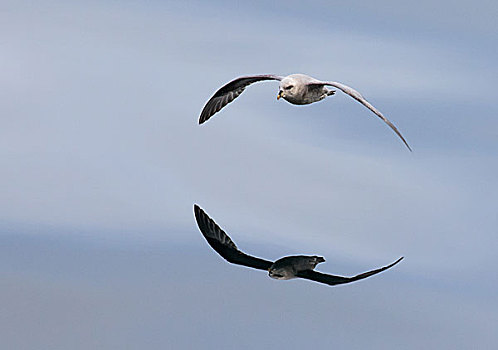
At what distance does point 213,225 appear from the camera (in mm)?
9625

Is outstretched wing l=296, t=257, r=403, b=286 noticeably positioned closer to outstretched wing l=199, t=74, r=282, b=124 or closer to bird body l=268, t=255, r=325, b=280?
bird body l=268, t=255, r=325, b=280

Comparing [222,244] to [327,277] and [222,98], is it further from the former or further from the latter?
[222,98]

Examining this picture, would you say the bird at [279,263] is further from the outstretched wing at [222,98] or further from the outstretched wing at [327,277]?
the outstretched wing at [222,98]

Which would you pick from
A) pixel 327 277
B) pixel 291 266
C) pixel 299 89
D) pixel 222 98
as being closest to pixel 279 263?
pixel 291 266

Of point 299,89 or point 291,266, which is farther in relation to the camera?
point 299,89

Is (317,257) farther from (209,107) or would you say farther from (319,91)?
(209,107)

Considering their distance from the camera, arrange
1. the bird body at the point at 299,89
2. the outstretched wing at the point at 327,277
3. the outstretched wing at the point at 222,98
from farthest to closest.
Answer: the outstretched wing at the point at 222,98 → the bird body at the point at 299,89 → the outstretched wing at the point at 327,277

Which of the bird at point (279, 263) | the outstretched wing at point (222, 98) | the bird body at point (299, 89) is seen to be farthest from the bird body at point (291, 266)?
the outstretched wing at point (222, 98)

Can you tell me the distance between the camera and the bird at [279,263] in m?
8.45

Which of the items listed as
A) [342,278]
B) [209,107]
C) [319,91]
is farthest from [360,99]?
[209,107]

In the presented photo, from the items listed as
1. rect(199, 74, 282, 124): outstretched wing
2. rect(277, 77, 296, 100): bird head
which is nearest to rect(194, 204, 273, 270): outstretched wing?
rect(277, 77, 296, 100): bird head

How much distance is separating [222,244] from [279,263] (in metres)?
0.82

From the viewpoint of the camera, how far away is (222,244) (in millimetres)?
9250

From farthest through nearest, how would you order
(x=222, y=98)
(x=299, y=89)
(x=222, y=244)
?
(x=222, y=98)
(x=299, y=89)
(x=222, y=244)
